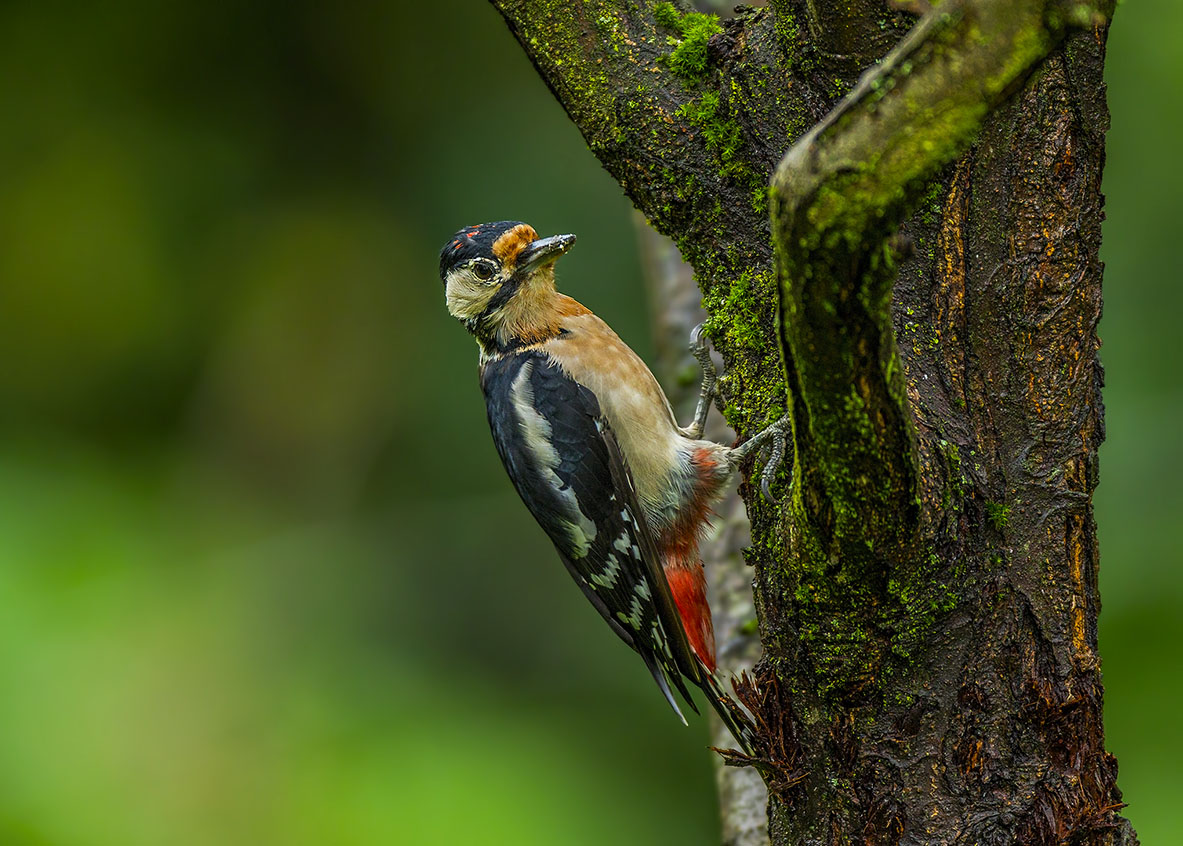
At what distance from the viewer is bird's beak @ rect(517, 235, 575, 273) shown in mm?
2955

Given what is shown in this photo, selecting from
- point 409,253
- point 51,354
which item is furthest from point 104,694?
point 409,253

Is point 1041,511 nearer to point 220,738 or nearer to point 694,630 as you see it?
point 694,630

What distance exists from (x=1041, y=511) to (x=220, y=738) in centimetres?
392

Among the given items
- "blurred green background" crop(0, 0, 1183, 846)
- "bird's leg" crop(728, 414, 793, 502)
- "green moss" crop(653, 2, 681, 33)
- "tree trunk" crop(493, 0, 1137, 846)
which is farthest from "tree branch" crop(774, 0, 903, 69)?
"blurred green background" crop(0, 0, 1183, 846)

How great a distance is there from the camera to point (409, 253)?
19.1 feet

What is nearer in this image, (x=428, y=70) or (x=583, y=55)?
(x=583, y=55)

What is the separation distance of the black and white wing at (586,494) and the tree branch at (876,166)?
1.62m

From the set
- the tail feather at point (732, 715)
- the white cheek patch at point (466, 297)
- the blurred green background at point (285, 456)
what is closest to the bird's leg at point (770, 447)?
the tail feather at point (732, 715)

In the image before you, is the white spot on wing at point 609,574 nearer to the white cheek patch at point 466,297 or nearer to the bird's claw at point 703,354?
the bird's claw at point 703,354

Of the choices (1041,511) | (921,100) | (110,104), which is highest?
(110,104)

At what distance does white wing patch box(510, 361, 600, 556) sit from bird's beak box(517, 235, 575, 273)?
37 centimetres

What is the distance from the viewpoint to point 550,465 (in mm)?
2863

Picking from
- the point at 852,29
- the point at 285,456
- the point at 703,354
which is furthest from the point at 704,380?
the point at 285,456

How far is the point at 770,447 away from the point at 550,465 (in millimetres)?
1022
